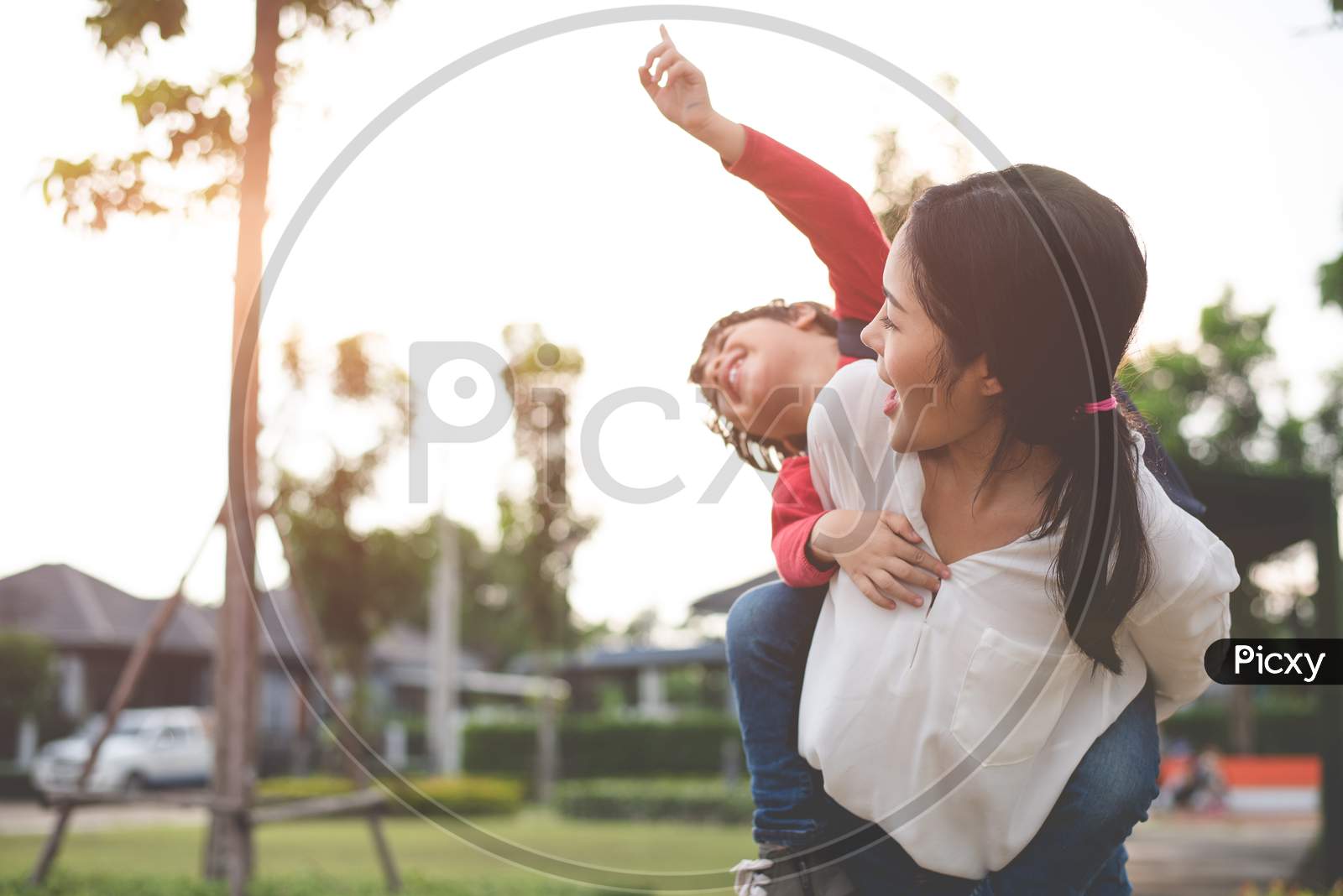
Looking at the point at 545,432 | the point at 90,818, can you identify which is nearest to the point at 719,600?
the point at 545,432

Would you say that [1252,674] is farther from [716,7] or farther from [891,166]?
[891,166]

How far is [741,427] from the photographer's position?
1.47 metres

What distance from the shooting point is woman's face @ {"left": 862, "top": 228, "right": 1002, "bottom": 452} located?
Answer: 1.03m

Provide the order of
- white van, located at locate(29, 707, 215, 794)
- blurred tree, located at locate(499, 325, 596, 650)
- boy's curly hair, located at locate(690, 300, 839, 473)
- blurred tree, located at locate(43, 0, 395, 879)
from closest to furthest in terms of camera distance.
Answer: boy's curly hair, located at locate(690, 300, 839, 473), blurred tree, located at locate(499, 325, 596, 650), blurred tree, located at locate(43, 0, 395, 879), white van, located at locate(29, 707, 215, 794)

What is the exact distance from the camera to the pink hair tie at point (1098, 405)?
1.05 metres

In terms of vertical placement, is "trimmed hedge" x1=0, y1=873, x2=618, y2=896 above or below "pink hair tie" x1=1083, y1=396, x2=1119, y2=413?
below

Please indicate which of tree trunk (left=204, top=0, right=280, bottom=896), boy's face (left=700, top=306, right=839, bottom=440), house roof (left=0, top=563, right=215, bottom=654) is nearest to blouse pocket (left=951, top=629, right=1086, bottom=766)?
boy's face (left=700, top=306, right=839, bottom=440)

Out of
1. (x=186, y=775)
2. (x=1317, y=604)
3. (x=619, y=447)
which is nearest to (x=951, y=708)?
(x=619, y=447)

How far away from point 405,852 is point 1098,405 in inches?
278

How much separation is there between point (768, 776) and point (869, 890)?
0.17 metres

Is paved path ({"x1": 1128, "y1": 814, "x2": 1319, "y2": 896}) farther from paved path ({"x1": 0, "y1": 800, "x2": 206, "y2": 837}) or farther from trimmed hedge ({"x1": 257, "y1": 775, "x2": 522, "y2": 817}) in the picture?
paved path ({"x1": 0, "y1": 800, "x2": 206, "y2": 837})

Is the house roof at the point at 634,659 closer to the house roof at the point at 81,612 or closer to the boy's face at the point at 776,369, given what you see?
the boy's face at the point at 776,369

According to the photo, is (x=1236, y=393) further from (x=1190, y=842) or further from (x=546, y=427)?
(x=546, y=427)

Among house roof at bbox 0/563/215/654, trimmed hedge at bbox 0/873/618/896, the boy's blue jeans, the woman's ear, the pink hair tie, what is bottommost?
trimmed hedge at bbox 0/873/618/896
